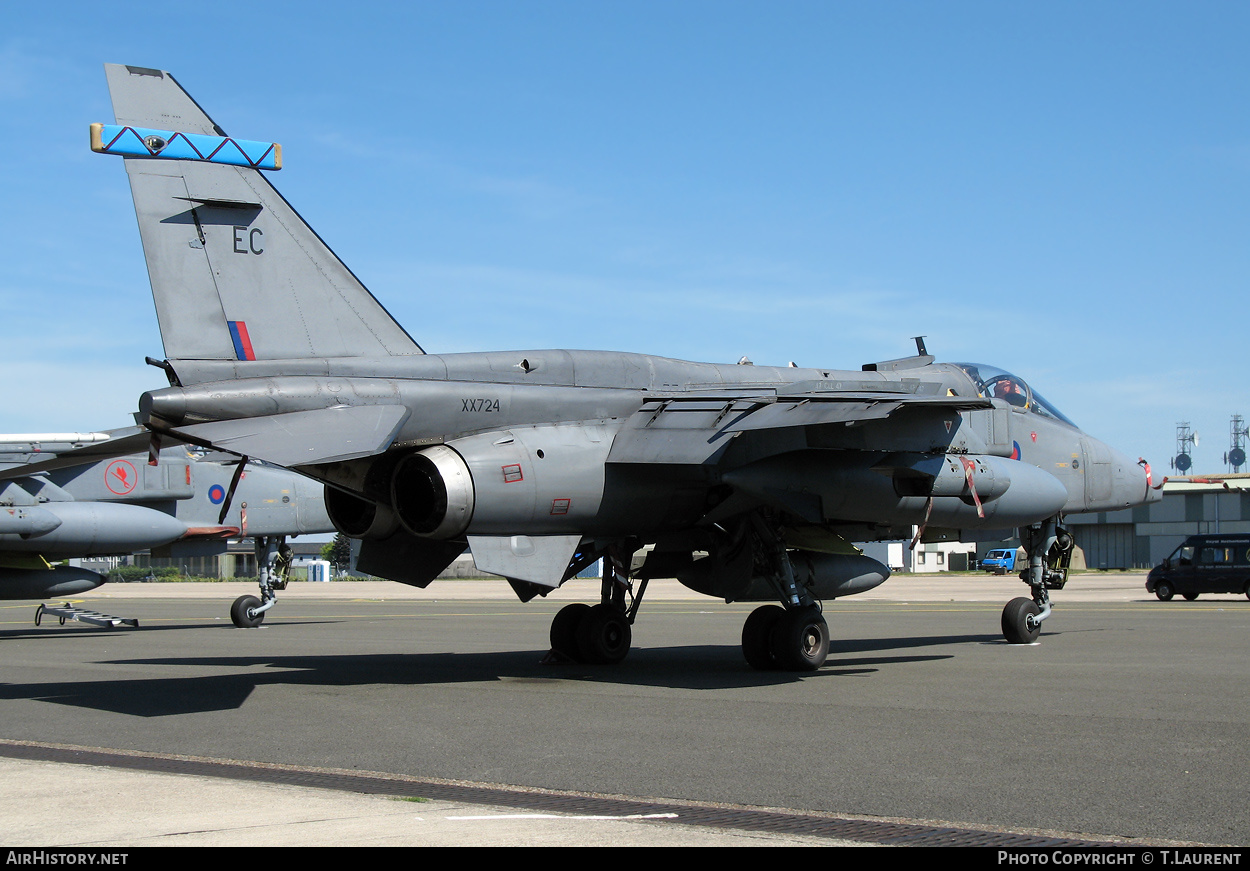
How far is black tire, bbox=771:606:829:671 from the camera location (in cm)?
1359

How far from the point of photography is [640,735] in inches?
358

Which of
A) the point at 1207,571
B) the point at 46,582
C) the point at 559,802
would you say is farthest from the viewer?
the point at 1207,571

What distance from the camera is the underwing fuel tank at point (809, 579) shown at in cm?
1435

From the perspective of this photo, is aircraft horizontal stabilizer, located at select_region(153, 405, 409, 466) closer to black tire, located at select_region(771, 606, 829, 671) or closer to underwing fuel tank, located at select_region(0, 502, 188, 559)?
black tire, located at select_region(771, 606, 829, 671)

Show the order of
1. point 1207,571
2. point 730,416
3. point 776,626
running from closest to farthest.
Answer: point 730,416 < point 776,626 < point 1207,571

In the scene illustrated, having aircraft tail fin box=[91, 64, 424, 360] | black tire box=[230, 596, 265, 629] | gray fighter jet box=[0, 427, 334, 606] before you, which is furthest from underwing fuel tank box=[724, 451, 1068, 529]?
black tire box=[230, 596, 265, 629]

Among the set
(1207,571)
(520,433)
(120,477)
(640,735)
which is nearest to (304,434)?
(520,433)

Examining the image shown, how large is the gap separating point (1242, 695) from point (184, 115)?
11957 mm

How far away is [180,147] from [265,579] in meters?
14.9

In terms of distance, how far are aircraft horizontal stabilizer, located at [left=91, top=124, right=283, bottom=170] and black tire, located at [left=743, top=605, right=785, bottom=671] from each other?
7.50 meters

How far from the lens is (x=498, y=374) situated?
13016 millimetres

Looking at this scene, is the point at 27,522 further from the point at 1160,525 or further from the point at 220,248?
the point at 1160,525
